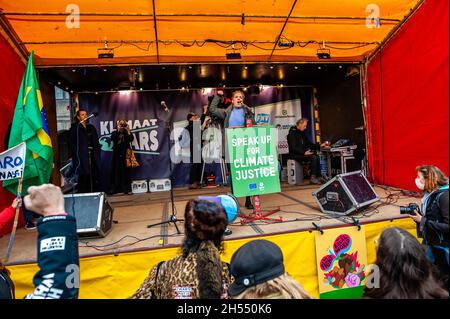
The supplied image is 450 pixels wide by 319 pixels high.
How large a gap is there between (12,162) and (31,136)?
412 millimetres

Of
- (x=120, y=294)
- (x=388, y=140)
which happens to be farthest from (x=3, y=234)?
(x=388, y=140)

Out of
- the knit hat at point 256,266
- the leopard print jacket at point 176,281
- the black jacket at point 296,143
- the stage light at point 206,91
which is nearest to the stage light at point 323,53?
the black jacket at point 296,143

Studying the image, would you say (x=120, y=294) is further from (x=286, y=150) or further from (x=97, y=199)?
(x=286, y=150)

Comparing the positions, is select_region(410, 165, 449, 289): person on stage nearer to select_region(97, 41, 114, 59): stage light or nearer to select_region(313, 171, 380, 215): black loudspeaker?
select_region(313, 171, 380, 215): black loudspeaker

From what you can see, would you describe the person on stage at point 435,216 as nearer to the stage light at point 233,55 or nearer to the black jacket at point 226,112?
the black jacket at point 226,112

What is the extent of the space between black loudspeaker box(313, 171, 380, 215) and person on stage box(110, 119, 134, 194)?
192 inches

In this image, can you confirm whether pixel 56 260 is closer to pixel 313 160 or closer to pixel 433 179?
pixel 433 179

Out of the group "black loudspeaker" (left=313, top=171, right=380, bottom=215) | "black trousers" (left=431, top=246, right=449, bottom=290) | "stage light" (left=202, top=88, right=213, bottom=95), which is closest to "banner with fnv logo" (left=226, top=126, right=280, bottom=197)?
"black loudspeaker" (left=313, top=171, right=380, bottom=215)

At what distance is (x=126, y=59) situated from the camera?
5.95 meters

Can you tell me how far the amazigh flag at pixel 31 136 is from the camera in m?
3.37

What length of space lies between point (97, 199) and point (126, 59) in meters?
3.50

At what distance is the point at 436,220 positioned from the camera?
95.3 inches

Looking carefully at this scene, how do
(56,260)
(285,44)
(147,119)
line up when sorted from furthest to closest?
(147,119)
(285,44)
(56,260)

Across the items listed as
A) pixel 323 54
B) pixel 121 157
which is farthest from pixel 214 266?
pixel 121 157
